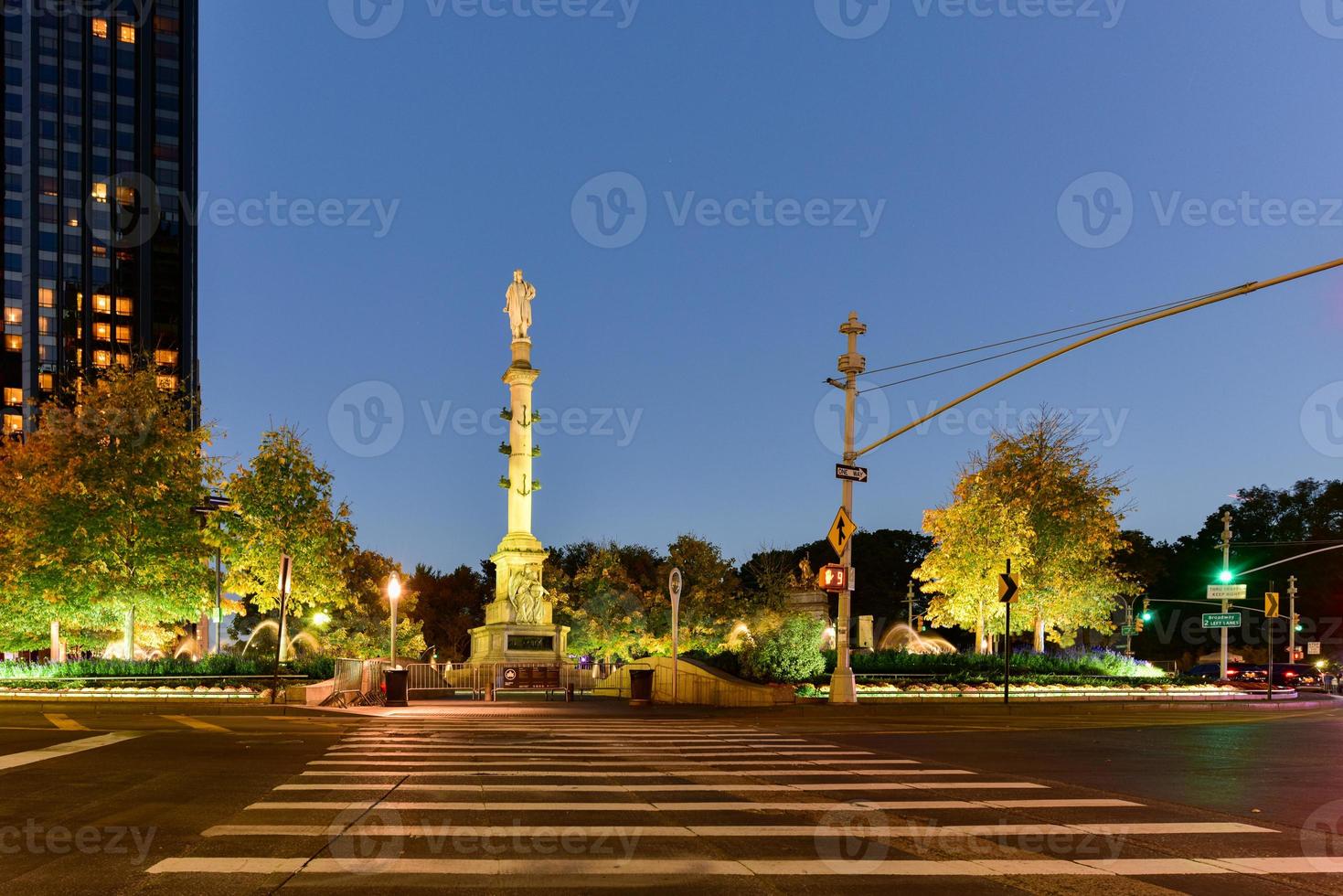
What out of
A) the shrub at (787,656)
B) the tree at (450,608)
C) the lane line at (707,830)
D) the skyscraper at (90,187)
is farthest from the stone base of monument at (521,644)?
the skyscraper at (90,187)

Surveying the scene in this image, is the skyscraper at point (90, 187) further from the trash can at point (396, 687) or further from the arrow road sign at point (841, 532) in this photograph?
the arrow road sign at point (841, 532)

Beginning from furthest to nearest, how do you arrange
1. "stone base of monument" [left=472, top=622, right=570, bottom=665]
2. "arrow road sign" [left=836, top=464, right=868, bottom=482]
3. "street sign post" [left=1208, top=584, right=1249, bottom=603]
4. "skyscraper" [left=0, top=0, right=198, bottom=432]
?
"skyscraper" [left=0, top=0, right=198, bottom=432], "street sign post" [left=1208, top=584, right=1249, bottom=603], "stone base of monument" [left=472, top=622, right=570, bottom=665], "arrow road sign" [left=836, top=464, right=868, bottom=482]

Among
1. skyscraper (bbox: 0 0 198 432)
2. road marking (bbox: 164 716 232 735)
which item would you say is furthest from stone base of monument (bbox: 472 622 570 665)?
skyscraper (bbox: 0 0 198 432)

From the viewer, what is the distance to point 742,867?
8.06m

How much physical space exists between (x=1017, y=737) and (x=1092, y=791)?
7805 mm

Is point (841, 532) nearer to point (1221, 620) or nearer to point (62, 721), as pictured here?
point (62, 721)

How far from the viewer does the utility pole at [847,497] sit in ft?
86.9

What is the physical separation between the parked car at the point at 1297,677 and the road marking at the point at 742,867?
49.7 metres

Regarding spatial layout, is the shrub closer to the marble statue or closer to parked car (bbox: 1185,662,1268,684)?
the marble statue

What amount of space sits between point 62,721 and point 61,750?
6.77 meters

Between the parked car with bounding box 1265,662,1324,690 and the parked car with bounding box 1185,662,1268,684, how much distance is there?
2.29 ft

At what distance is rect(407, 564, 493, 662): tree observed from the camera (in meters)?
92.8

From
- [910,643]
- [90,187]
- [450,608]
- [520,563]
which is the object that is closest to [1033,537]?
[910,643]

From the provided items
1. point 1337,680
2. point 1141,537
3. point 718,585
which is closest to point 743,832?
point 718,585
